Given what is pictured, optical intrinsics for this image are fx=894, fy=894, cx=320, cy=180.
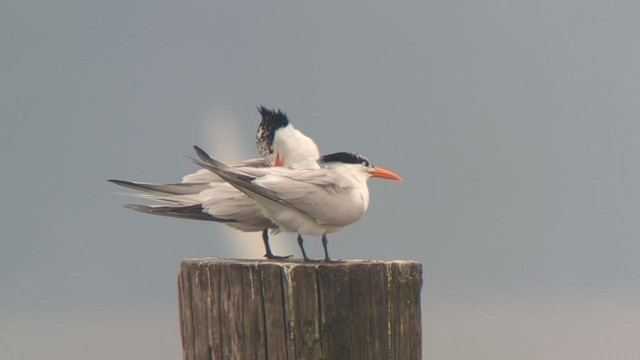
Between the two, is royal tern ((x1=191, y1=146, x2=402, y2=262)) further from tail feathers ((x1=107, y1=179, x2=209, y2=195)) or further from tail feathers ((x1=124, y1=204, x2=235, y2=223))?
tail feathers ((x1=107, y1=179, x2=209, y2=195))

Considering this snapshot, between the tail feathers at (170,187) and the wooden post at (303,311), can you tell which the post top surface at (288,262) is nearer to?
the wooden post at (303,311)

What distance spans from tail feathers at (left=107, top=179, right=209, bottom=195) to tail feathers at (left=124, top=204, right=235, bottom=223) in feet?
0.45

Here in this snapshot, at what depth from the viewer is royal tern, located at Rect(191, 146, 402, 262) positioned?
5992mm

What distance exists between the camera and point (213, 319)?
4922 millimetres

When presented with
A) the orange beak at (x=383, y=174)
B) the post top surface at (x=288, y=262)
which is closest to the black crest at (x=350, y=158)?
the orange beak at (x=383, y=174)

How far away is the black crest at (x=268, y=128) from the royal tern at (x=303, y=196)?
1313 mm

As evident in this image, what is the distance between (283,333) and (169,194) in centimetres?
235

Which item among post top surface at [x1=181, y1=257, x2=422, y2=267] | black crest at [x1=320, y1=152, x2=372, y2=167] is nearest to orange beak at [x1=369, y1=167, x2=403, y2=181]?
black crest at [x1=320, y1=152, x2=372, y2=167]

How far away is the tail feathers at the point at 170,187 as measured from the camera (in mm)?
6555

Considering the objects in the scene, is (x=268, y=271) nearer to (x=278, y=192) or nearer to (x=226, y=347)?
(x=226, y=347)

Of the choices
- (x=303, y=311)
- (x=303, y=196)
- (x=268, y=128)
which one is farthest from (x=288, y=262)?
(x=268, y=128)

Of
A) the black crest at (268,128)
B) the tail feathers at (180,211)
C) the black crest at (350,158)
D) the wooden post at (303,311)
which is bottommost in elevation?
the wooden post at (303,311)

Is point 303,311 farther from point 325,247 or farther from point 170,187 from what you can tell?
point 170,187

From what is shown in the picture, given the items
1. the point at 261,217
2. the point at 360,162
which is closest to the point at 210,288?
the point at 261,217
